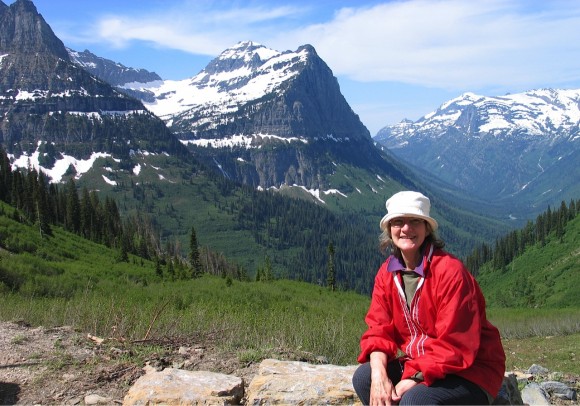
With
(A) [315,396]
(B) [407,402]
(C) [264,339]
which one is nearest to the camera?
(B) [407,402]

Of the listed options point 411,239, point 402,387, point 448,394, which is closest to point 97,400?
point 402,387

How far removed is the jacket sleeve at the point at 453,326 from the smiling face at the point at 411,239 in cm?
47

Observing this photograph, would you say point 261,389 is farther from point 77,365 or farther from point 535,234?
point 535,234

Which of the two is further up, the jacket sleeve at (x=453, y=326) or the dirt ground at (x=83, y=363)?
the jacket sleeve at (x=453, y=326)

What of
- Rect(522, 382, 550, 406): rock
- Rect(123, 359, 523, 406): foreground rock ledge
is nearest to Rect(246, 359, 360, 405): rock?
Rect(123, 359, 523, 406): foreground rock ledge

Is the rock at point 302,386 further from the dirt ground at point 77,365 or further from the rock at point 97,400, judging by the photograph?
Answer: the rock at point 97,400

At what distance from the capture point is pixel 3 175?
75688 mm

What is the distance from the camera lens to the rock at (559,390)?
786 cm

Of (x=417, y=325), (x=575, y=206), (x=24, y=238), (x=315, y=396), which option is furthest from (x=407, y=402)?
(x=575, y=206)

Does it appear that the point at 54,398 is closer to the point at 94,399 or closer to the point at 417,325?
the point at 94,399

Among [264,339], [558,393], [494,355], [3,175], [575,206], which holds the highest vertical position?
[3,175]

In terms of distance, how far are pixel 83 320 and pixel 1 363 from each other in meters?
2.59

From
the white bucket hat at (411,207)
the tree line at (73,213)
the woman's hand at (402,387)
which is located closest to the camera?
the woman's hand at (402,387)

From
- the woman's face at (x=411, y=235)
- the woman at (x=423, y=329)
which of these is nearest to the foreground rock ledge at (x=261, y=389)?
the woman at (x=423, y=329)
